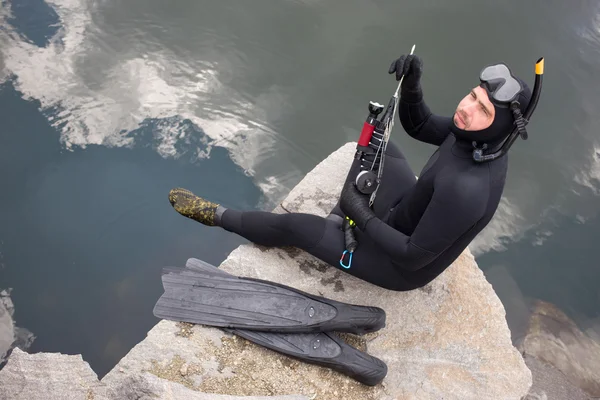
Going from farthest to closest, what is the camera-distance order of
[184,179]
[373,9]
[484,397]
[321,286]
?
[373,9]
[184,179]
[321,286]
[484,397]

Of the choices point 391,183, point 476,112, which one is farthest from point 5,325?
point 476,112

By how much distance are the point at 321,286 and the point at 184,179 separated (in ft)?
5.99

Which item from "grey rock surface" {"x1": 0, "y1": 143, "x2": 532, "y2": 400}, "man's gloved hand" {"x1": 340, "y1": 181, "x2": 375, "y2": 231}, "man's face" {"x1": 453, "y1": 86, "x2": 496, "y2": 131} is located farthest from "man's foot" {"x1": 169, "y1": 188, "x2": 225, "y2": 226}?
"man's face" {"x1": 453, "y1": 86, "x2": 496, "y2": 131}

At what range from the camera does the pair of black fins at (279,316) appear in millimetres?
2602

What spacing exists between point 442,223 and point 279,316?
3.24 ft

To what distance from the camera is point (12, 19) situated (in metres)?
4.98

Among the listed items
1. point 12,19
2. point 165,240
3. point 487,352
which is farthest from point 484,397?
point 12,19

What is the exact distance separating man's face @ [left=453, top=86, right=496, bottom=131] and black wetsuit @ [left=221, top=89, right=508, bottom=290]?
4.2 inches

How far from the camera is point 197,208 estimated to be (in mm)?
2969

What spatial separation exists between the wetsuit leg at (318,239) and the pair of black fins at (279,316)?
20 centimetres

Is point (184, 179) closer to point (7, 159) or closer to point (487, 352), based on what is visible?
point (7, 159)

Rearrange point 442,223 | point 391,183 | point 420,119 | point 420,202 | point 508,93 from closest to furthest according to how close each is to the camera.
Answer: point 508,93 < point 442,223 < point 420,202 < point 420,119 < point 391,183

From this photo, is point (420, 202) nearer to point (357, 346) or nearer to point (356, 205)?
point (356, 205)

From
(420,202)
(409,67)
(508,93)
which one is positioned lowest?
(420,202)
